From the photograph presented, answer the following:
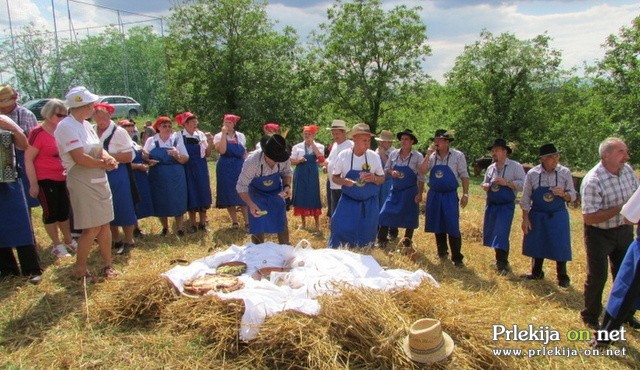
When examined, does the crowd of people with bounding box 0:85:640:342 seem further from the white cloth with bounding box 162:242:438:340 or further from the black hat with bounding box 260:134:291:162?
the white cloth with bounding box 162:242:438:340

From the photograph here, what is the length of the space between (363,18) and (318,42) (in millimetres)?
3119

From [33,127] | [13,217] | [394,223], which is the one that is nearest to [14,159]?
[13,217]

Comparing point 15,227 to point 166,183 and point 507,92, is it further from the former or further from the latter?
point 507,92

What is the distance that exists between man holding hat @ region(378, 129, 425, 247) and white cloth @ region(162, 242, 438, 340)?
2398mm

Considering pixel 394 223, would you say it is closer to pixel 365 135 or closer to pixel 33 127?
pixel 365 135

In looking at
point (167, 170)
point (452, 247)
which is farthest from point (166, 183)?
point (452, 247)

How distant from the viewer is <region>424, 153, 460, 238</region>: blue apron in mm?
6043

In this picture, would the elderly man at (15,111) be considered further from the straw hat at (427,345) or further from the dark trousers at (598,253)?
the dark trousers at (598,253)

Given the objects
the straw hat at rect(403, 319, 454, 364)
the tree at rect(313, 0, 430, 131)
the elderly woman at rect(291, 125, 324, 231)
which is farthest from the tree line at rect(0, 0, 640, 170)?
the straw hat at rect(403, 319, 454, 364)

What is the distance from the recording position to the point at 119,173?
18.7 feet

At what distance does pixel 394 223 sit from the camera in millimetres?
6590

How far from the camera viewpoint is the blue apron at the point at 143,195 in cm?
665

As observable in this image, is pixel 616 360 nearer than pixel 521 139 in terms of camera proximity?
Yes

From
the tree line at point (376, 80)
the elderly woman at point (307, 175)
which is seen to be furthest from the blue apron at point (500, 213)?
the tree line at point (376, 80)
